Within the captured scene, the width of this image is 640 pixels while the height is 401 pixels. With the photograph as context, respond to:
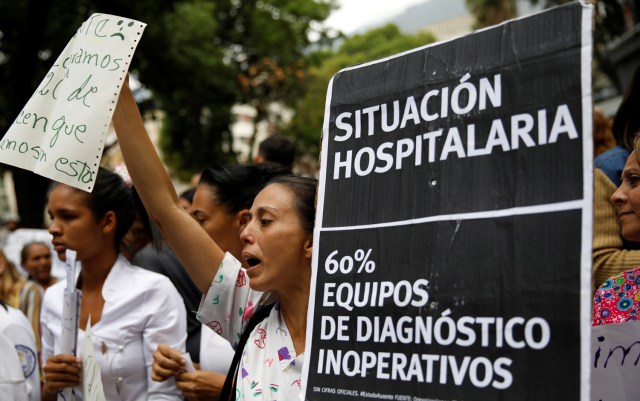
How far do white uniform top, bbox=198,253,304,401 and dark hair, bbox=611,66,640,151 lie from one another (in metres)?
2.02

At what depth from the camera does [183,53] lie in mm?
18906

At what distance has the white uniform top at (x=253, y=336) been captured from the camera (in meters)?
2.43

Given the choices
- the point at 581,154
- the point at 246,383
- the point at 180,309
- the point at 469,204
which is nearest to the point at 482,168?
the point at 469,204

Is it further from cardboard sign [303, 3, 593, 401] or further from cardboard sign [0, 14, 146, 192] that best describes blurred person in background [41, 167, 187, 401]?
cardboard sign [303, 3, 593, 401]

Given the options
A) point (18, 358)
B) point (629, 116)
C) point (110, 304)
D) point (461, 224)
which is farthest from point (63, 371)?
point (629, 116)

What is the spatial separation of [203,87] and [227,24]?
6492 mm

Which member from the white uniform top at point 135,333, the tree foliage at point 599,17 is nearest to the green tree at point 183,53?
the tree foliage at point 599,17

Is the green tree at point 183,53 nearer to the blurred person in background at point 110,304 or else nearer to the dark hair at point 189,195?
the dark hair at point 189,195

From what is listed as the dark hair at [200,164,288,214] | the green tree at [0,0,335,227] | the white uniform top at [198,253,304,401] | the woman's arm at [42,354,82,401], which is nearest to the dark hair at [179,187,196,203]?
the dark hair at [200,164,288,214]

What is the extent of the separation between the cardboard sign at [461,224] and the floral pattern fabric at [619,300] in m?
0.86

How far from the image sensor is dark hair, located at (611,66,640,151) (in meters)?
3.77

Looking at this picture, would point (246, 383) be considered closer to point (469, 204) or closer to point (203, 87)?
point (469, 204)

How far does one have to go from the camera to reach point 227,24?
85.3ft

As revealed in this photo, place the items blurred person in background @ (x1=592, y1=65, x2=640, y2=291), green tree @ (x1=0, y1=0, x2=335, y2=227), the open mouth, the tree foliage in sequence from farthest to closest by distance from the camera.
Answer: green tree @ (x1=0, y1=0, x2=335, y2=227), the tree foliage, blurred person in background @ (x1=592, y1=65, x2=640, y2=291), the open mouth
